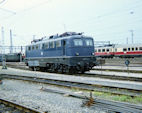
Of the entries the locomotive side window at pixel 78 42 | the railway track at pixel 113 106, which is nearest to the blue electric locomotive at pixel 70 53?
the locomotive side window at pixel 78 42

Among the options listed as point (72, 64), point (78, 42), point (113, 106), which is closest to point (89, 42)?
point (78, 42)

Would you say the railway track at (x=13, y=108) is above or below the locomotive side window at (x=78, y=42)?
below

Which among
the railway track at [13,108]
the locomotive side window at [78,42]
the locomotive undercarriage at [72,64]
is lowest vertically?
the railway track at [13,108]

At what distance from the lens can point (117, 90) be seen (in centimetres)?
905

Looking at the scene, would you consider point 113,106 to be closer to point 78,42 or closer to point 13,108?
point 13,108

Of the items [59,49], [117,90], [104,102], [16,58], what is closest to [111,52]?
[16,58]

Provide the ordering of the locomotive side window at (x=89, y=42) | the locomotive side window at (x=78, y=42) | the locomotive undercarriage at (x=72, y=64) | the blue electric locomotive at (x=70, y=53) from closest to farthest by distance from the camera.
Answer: the locomotive undercarriage at (x=72, y=64) < the blue electric locomotive at (x=70, y=53) < the locomotive side window at (x=78, y=42) < the locomotive side window at (x=89, y=42)

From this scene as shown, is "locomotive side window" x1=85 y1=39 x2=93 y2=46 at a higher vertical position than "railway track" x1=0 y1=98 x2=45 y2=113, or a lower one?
higher

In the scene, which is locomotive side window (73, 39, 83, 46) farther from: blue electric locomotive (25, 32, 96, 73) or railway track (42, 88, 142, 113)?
railway track (42, 88, 142, 113)

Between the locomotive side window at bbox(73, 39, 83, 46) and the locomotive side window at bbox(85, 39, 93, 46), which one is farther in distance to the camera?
the locomotive side window at bbox(85, 39, 93, 46)

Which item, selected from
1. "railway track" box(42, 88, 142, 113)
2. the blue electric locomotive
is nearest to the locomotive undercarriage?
the blue electric locomotive

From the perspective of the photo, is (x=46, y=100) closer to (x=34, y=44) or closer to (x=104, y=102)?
(x=104, y=102)

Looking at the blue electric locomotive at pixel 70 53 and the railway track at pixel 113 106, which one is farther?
the blue electric locomotive at pixel 70 53

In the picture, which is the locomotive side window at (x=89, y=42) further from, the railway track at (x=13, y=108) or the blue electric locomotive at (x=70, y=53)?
the railway track at (x=13, y=108)
